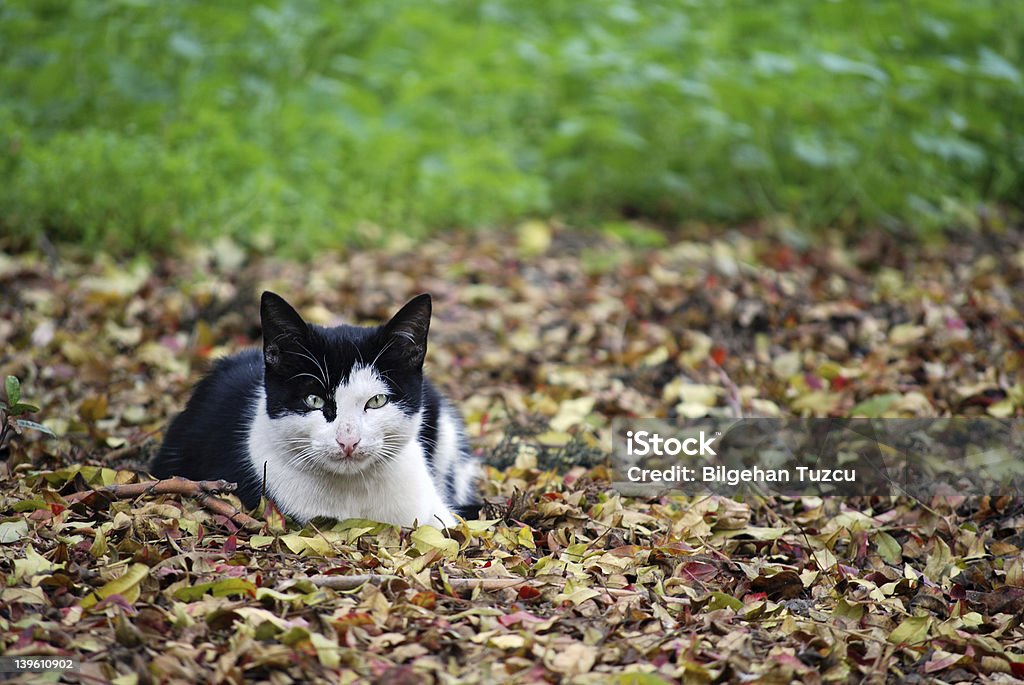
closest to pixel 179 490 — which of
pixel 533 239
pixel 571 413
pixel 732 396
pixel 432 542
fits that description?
pixel 432 542

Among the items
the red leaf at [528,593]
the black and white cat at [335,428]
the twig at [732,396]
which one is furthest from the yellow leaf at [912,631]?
the twig at [732,396]

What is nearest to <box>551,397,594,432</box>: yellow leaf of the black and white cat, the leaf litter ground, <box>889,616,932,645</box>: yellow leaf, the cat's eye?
the leaf litter ground

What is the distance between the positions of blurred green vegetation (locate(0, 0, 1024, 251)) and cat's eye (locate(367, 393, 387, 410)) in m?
3.02

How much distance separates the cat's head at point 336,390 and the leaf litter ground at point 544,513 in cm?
23

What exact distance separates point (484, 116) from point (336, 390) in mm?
5060

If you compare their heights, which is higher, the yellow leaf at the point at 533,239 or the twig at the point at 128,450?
the twig at the point at 128,450

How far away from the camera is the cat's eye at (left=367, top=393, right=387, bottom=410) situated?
2857 mm

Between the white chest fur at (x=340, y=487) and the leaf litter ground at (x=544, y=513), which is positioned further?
the white chest fur at (x=340, y=487)

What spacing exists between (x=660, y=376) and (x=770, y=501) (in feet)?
4.08

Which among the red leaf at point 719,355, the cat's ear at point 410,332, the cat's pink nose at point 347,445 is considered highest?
the cat's ear at point 410,332

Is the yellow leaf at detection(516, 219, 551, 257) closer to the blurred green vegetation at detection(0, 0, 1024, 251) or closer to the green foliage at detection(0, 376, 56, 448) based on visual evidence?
the blurred green vegetation at detection(0, 0, 1024, 251)

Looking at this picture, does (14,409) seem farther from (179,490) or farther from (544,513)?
(544,513)

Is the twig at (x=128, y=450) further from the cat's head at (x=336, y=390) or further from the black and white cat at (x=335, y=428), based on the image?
the cat's head at (x=336, y=390)

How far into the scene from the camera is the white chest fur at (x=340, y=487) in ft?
9.51
